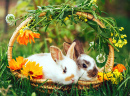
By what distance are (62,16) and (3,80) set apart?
81cm

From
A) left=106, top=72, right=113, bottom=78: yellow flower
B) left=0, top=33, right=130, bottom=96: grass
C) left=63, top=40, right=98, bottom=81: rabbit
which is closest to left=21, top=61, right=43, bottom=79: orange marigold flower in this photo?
left=0, top=33, right=130, bottom=96: grass

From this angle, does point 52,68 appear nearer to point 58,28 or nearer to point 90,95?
point 90,95

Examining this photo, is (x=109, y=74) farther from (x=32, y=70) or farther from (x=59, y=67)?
(x=32, y=70)

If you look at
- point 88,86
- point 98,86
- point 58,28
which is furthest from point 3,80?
point 58,28

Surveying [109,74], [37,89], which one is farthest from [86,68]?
[37,89]

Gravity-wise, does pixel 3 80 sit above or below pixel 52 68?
below

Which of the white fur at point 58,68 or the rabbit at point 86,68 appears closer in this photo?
the white fur at point 58,68

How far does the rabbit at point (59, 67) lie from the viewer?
1.56 metres

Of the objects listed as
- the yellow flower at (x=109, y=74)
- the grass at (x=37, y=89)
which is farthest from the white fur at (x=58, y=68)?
the yellow flower at (x=109, y=74)

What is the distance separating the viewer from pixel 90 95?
149 cm

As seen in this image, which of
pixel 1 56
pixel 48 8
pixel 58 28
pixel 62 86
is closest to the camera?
pixel 62 86

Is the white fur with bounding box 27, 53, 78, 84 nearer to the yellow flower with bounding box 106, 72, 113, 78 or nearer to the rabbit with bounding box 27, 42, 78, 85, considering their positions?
the rabbit with bounding box 27, 42, 78, 85

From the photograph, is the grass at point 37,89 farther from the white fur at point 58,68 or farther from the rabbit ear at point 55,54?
the rabbit ear at point 55,54

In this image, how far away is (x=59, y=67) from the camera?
1.64 m
